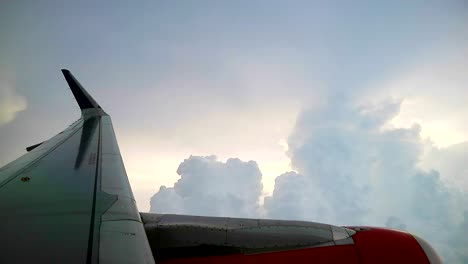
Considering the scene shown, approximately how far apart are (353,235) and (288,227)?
142cm

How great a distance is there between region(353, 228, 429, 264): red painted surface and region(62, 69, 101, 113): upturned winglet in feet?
32.8

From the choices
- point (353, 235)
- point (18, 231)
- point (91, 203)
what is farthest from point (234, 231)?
point (18, 231)

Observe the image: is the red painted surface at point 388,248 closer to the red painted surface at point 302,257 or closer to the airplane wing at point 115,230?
the airplane wing at point 115,230

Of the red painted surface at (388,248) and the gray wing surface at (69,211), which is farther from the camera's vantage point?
the red painted surface at (388,248)

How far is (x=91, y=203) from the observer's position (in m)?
3.53

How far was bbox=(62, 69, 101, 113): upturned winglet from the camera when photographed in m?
9.44

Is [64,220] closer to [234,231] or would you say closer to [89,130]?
[234,231]

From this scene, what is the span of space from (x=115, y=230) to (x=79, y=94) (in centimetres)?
849

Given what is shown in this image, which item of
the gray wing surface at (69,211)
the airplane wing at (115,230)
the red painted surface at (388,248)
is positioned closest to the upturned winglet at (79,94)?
the airplane wing at (115,230)

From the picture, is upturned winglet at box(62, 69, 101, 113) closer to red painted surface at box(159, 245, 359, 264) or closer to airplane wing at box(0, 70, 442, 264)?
airplane wing at box(0, 70, 442, 264)

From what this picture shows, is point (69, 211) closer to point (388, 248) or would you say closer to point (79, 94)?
point (388, 248)

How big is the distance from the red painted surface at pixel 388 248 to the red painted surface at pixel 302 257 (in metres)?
0.26

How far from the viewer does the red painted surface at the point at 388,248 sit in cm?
507

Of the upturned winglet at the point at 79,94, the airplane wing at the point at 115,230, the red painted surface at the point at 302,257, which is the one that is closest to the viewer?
the airplane wing at the point at 115,230
